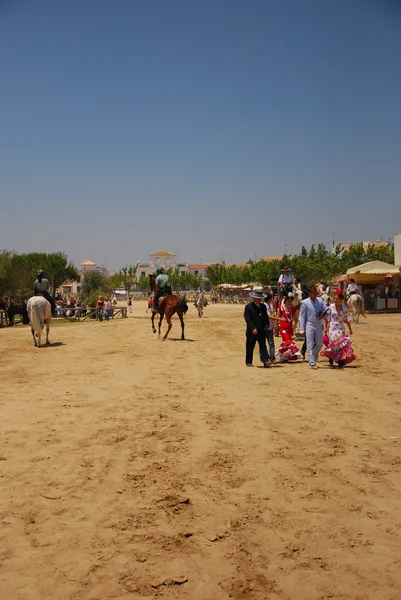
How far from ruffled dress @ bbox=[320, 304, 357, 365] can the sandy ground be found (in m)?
1.58

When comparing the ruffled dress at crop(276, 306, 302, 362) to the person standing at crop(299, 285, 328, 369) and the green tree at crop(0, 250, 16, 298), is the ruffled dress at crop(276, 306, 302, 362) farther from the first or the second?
the green tree at crop(0, 250, 16, 298)

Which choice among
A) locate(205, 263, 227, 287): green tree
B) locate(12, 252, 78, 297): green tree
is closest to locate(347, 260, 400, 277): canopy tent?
locate(12, 252, 78, 297): green tree

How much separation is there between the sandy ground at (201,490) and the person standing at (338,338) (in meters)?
1.59

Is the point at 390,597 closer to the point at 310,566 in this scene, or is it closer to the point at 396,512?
the point at 310,566

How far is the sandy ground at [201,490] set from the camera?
3.97 metres

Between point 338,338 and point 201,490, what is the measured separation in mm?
7110

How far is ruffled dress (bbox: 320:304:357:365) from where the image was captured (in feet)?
38.1

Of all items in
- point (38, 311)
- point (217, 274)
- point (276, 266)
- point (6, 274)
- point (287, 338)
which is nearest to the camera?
point (287, 338)

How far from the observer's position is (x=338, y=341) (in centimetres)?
1167

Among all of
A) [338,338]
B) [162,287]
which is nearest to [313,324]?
[338,338]

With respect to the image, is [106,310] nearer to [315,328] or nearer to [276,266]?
[315,328]

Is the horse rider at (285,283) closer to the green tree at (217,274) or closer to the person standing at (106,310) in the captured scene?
the person standing at (106,310)

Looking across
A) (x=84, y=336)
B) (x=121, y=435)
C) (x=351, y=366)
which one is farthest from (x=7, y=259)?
(x=121, y=435)

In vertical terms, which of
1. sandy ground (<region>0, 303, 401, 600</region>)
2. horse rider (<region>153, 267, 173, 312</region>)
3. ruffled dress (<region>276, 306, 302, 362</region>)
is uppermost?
horse rider (<region>153, 267, 173, 312</region>)
